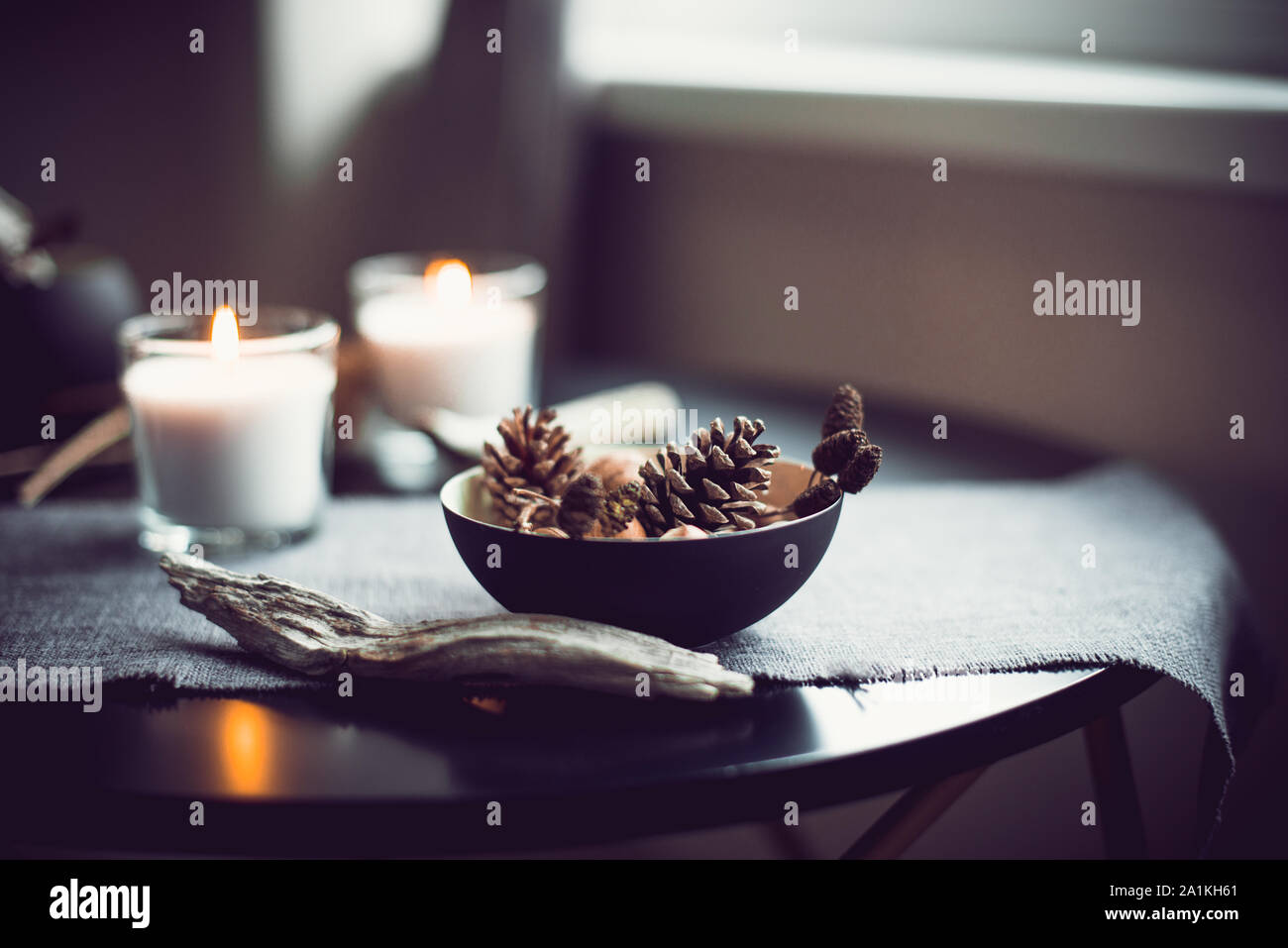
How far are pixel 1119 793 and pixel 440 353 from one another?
0.62m

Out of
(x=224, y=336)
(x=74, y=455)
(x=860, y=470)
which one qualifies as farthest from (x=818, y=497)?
(x=74, y=455)

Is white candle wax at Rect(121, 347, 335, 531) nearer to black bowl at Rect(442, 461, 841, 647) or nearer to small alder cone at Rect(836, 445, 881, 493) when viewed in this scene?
black bowl at Rect(442, 461, 841, 647)

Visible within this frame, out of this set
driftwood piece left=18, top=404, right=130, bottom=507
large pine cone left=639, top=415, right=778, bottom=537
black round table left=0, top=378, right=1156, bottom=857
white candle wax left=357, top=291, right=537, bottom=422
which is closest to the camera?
black round table left=0, top=378, right=1156, bottom=857

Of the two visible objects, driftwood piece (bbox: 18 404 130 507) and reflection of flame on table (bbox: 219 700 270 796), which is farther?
driftwood piece (bbox: 18 404 130 507)

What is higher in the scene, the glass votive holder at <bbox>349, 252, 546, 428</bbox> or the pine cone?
the glass votive holder at <bbox>349, 252, 546, 428</bbox>

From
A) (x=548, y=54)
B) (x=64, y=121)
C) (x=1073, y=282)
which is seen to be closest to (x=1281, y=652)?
(x=1073, y=282)

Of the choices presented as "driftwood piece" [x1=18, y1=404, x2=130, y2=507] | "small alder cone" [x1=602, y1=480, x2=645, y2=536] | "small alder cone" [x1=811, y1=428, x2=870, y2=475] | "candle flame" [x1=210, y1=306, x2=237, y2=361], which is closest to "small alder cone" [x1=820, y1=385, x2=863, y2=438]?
"small alder cone" [x1=811, y1=428, x2=870, y2=475]

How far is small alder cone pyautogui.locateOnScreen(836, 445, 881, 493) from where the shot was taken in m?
0.60

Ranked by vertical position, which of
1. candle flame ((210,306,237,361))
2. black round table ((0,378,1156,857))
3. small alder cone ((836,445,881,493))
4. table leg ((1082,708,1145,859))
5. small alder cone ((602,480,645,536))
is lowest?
table leg ((1082,708,1145,859))

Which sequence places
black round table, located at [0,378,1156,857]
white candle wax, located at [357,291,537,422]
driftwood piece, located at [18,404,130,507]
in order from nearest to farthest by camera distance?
black round table, located at [0,378,1156,857] < driftwood piece, located at [18,404,130,507] < white candle wax, located at [357,291,537,422]

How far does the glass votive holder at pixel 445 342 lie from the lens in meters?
1.01

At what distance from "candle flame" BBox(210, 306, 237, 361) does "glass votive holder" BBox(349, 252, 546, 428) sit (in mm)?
233

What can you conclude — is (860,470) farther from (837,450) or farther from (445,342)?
(445,342)

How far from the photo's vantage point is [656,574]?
57 cm
